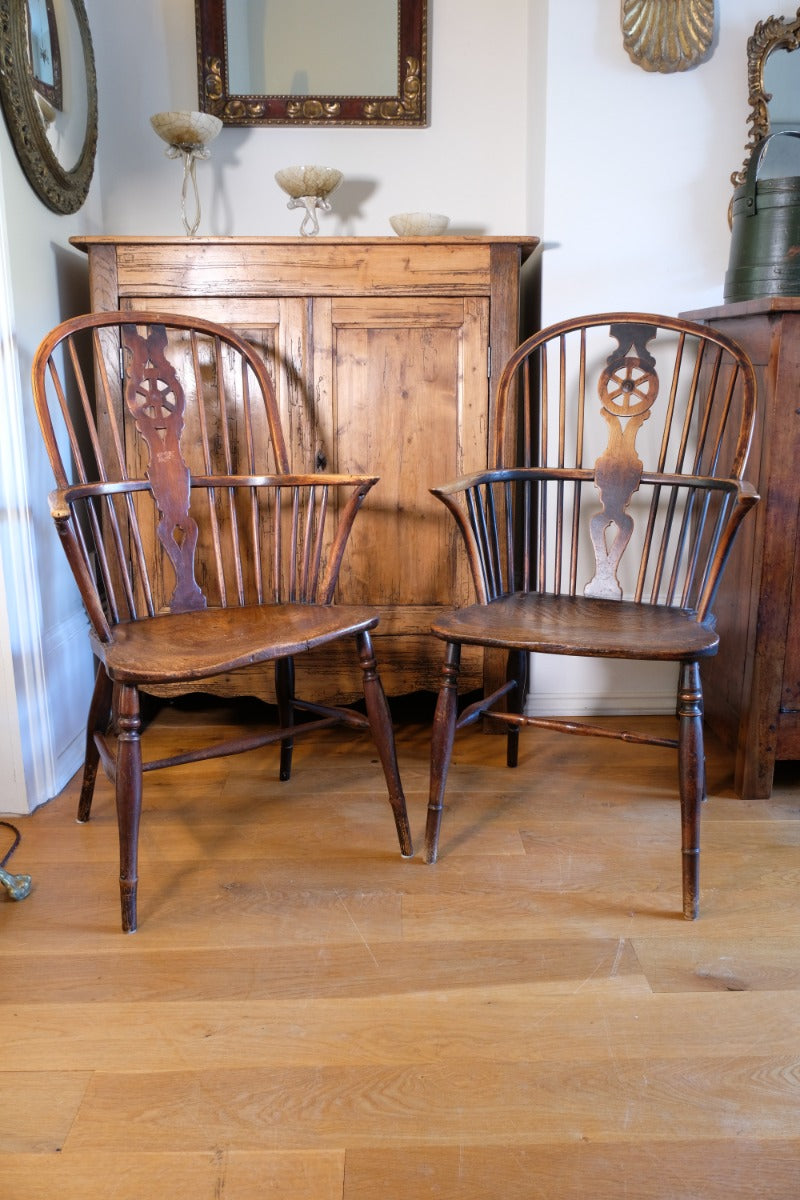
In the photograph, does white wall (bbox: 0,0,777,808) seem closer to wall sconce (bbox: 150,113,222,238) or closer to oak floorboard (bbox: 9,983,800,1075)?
wall sconce (bbox: 150,113,222,238)

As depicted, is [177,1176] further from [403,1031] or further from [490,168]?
[490,168]

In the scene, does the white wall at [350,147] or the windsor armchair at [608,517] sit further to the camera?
the white wall at [350,147]

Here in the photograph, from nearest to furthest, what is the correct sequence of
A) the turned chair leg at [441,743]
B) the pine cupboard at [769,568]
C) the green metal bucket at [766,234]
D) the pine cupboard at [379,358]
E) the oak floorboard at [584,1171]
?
the oak floorboard at [584,1171]
the turned chair leg at [441,743]
the pine cupboard at [769,568]
the green metal bucket at [766,234]
the pine cupboard at [379,358]

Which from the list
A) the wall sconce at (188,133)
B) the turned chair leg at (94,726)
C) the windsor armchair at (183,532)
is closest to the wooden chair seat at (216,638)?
the windsor armchair at (183,532)

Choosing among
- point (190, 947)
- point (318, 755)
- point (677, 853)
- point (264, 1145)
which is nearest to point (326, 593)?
point (318, 755)

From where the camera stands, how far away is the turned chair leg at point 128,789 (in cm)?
158

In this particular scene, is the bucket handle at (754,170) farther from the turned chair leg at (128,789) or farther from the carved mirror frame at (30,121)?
the turned chair leg at (128,789)

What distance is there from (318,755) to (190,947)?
0.83 m

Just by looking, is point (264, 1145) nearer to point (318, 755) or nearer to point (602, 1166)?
point (602, 1166)

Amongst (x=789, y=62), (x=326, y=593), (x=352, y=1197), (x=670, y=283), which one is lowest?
(x=352, y=1197)

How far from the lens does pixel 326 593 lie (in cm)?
198

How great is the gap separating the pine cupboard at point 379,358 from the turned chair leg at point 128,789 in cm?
80

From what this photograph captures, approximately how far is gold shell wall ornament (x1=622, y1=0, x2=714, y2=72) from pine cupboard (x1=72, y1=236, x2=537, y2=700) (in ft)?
1.73

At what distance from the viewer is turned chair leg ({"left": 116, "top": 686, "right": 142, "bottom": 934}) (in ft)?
5.20
